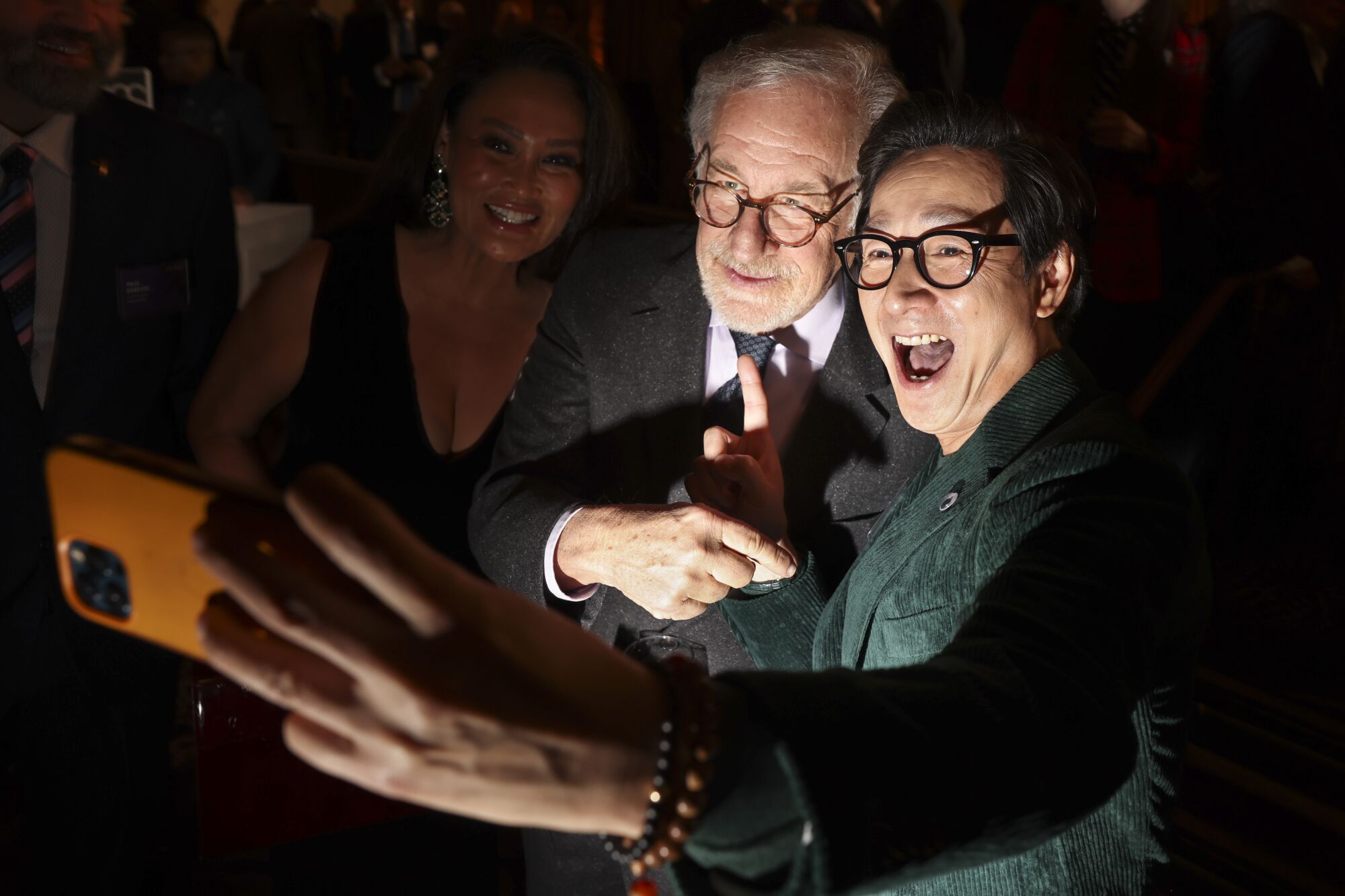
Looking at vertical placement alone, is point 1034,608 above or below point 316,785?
above

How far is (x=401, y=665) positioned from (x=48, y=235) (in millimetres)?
1814

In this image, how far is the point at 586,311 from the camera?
1.81m

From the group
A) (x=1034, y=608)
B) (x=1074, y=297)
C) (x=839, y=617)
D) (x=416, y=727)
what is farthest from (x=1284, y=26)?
(x=416, y=727)

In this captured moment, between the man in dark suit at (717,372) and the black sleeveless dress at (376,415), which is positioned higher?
the man in dark suit at (717,372)

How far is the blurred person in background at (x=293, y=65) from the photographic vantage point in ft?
24.8

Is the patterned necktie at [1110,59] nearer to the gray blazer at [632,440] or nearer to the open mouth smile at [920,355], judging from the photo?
the gray blazer at [632,440]

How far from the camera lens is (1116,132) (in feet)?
10.3

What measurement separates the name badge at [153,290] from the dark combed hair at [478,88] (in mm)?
445

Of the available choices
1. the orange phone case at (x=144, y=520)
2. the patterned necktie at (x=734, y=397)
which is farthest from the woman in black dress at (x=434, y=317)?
the orange phone case at (x=144, y=520)

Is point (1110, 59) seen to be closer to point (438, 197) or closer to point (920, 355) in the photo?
point (438, 197)

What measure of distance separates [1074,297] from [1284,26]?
272cm

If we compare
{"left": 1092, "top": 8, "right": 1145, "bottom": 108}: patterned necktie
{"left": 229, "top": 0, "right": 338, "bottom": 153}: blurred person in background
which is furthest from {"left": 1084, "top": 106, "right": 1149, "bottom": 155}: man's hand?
{"left": 229, "top": 0, "right": 338, "bottom": 153}: blurred person in background

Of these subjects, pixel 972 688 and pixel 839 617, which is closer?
pixel 972 688

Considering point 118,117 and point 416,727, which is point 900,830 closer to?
point 416,727
